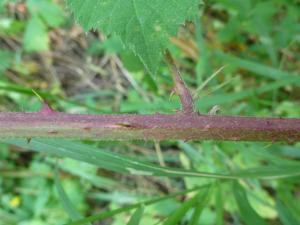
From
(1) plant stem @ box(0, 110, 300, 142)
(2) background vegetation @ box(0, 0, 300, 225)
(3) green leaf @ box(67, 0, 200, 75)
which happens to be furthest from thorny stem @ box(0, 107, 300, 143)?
(2) background vegetation @ box(0, 0, 300, 225)

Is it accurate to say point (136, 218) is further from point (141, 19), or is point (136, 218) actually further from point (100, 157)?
point (141, 19)

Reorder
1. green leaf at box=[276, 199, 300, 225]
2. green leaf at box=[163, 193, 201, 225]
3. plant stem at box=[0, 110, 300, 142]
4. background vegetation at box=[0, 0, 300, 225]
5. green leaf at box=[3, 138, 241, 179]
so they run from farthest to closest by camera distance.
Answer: background vegetation at box=[0, 0, 300, 225], green leaf at box=[276, 199, 300, 225], green leaf at box=[163, 193, 201, 225], green leaf at box=[3, 138, 241, 179], plant stem at box=[0, 110, 300, 142]

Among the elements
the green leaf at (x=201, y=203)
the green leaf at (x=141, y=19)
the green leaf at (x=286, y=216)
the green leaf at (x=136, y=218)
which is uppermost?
the green leaf at (x=141, y=19)

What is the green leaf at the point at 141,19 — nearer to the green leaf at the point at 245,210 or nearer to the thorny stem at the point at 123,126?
the thorny stem at the point at 123,126

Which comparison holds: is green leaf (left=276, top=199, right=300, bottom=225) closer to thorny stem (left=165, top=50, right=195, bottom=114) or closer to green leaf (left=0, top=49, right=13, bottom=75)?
thorny stem (left=165, top=50, right=195, bottom=114)

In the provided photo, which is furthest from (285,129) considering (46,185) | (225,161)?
(46,185)

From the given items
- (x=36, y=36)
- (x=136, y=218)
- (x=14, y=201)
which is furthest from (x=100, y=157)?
(x=36, y=36)

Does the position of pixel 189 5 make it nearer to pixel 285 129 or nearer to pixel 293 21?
pixel 285 129

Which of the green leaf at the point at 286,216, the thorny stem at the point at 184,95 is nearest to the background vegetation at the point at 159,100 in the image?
the green leaf at the point at 286,216
